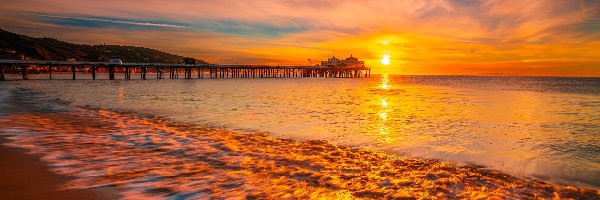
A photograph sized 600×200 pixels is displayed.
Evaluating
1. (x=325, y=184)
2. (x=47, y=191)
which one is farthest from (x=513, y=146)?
(x=47, y=191)

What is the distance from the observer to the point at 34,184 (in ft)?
16.0

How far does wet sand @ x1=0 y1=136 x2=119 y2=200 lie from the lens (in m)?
4.50

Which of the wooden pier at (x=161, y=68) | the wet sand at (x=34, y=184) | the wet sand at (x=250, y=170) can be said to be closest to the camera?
the wet sand at (x=34, y=184)

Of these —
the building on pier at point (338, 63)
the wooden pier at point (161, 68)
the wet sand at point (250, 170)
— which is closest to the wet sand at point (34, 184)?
the wet sand at point (250, 170)

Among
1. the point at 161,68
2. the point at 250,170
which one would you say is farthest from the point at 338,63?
the point at 250,170

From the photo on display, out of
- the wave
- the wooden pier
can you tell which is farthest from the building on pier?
the wave

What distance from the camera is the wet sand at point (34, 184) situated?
4.50 m

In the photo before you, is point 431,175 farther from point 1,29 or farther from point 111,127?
point 1,29

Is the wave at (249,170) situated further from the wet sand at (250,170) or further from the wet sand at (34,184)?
the wet sand at (34,184)

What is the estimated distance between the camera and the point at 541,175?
7242mm

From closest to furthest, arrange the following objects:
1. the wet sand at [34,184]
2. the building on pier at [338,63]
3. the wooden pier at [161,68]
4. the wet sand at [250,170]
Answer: the wet sand at [34,184] < the wet sand at [250,170] < the wooden pier at [161,68] < the building on pier at [338,63]

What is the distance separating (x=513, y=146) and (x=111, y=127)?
12.2 m

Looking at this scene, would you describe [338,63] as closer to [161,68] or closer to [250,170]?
[161,68]

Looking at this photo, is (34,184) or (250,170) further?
(250,170)
